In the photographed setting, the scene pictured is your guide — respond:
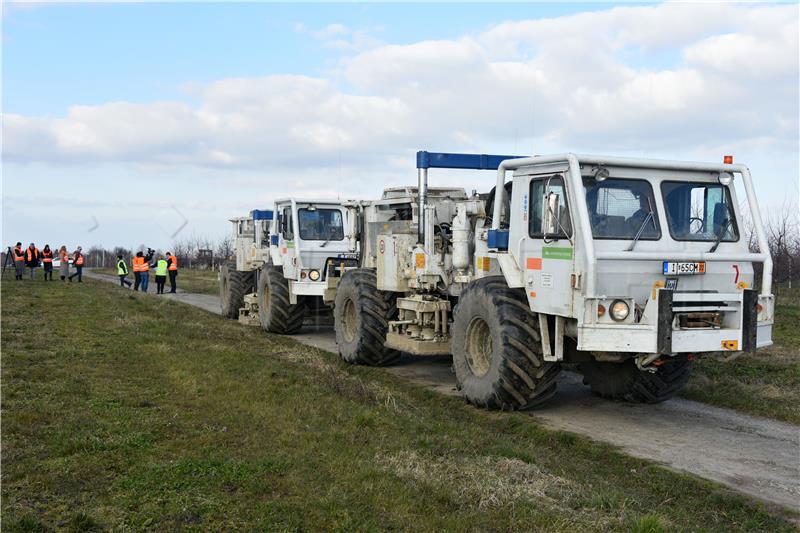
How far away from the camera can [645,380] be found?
980 cm

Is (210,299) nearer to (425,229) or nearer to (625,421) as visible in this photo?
(425,229)

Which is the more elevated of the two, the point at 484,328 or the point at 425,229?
the point at 425,229

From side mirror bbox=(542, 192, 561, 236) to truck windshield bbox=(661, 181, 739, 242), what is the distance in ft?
4.01

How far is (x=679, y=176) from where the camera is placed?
8.92 metres

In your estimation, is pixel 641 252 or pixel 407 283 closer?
pixel 641 252

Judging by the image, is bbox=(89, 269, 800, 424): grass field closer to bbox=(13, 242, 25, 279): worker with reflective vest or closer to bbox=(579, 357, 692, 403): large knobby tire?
bbox=(579, 357, 692, 403): large knobby tire

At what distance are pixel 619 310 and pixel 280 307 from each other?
9968 mm

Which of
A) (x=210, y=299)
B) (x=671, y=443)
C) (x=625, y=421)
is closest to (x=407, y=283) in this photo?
(x=625, y=421)

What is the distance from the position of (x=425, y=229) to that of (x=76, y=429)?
563cm

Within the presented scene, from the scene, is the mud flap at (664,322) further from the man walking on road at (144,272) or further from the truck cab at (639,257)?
the man walking on road at (144,272)

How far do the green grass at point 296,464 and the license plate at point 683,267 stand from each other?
1.88 meters

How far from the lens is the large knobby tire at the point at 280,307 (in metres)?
16.9

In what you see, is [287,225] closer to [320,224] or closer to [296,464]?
[320,224]

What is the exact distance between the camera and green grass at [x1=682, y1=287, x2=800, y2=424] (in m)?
9.78
